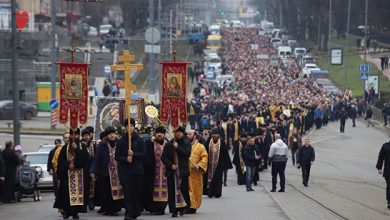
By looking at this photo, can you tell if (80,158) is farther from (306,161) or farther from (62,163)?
(306,161)

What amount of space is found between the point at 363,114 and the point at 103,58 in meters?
26.3

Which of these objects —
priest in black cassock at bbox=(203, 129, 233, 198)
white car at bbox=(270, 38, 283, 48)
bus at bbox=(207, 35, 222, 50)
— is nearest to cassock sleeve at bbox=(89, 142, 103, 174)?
priest in black cassock at bbox=(203, 129, 233, 198)

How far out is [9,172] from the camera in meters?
30.6

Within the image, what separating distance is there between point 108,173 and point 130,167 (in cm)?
143

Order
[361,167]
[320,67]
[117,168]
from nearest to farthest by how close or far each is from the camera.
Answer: [117,168] → [361,167] → [320,67]

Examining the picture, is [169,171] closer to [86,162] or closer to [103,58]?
[86,162]

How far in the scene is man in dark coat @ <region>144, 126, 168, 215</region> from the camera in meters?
23.9

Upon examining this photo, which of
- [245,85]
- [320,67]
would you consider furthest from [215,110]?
[320,67]

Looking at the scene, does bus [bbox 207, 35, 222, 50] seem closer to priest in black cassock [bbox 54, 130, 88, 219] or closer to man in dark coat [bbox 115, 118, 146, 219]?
priest in black cassock [bbox 54, 130, 88, 219]

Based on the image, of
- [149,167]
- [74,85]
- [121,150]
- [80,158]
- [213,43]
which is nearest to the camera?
[121,150]

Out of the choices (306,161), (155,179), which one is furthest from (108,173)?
(306,161)

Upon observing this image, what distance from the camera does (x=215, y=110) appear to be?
6769 cm

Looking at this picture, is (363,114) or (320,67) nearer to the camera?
(363,114)

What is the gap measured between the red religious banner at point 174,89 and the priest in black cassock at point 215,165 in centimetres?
570
